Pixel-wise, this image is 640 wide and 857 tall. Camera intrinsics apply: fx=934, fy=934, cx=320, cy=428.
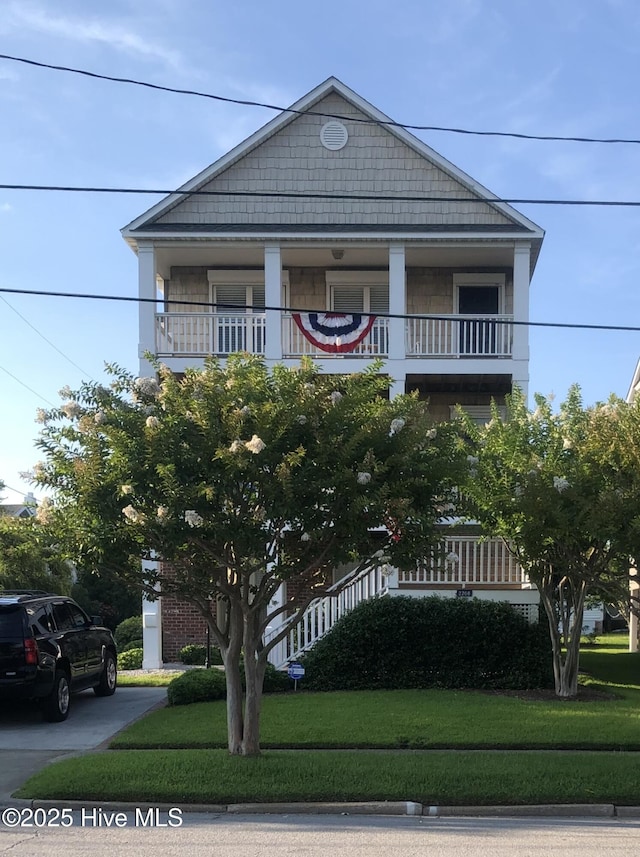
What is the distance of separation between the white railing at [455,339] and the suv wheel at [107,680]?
854 centimetres

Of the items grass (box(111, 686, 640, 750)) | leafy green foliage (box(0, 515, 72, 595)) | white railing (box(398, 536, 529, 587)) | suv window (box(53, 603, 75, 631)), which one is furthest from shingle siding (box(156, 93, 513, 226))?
grass (box(111, 686, 640, 750))

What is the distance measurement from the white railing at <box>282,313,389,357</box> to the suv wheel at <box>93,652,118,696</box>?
283 inches

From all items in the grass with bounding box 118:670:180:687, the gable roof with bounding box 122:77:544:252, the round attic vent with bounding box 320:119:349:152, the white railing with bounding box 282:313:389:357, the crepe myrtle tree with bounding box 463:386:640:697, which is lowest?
the grass with bounding box 118:670:180:687

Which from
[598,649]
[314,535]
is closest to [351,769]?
[314,535]

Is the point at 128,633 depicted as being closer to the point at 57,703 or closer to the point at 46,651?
the point at 57,703

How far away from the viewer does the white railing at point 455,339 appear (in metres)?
19.5

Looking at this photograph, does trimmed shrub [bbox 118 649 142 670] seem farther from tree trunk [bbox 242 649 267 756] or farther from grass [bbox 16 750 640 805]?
tree trunk [bbox 242 649 267 756]

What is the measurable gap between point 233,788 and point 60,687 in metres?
5.43

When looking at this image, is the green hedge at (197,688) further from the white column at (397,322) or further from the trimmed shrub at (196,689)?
the white column at (397,322)

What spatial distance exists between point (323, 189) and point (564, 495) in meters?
11.5

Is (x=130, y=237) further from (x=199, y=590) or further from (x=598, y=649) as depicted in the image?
(x=598, y=649)

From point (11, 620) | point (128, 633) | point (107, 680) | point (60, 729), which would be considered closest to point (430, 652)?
point (107, 680)

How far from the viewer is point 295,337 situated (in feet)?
64.5

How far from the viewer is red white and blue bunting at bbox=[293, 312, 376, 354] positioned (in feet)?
61.9
